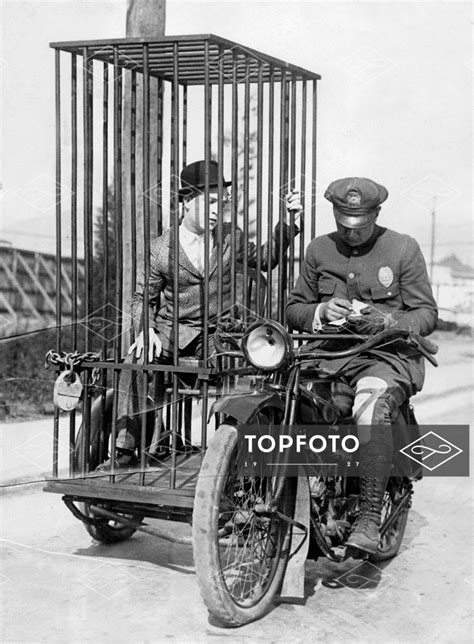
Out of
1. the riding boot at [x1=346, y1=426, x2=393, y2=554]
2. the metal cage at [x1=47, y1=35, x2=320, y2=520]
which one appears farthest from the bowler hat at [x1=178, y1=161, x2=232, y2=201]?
the riding boot at [x1=346, y1=426, x2=393, y2=554]

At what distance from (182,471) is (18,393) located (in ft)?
5.23

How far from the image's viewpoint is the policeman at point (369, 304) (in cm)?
438

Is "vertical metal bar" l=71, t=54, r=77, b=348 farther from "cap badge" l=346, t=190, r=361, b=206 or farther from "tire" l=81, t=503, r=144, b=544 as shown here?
"cap badge" l=346, t=190, r=361, b=206

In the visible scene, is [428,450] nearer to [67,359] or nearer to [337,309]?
[337,309]

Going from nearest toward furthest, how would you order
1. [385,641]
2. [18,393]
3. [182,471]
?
[385,641], [182,471], [18,393]

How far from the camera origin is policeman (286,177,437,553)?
438 centimetres

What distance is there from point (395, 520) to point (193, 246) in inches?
69.4

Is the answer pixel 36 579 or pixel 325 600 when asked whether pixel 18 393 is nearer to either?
pixel 36 579

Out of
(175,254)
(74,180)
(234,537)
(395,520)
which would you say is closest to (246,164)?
(175,254)

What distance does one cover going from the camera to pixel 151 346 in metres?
4.60

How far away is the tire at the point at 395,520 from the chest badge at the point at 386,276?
1.00m

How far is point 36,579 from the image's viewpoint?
181 inches

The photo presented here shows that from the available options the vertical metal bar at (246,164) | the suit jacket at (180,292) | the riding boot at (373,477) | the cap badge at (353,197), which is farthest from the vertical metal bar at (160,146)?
the riding boot at (373,477)

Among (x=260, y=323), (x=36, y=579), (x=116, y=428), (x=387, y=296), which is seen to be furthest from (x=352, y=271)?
(x=36, y=579)
